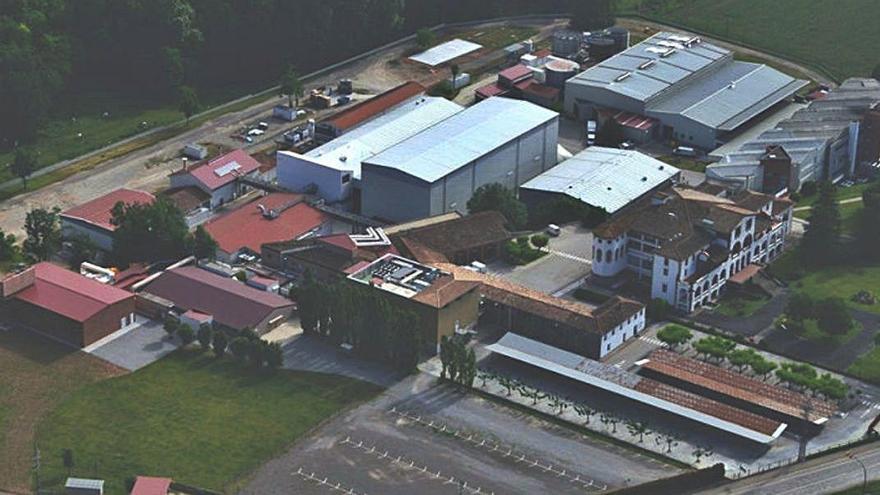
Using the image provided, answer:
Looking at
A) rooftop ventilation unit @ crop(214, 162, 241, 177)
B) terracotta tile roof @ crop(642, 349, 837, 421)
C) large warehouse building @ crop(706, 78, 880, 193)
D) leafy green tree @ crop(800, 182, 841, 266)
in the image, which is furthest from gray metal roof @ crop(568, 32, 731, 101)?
terracotta tile roof @ crop(642, 349, 837, 421)

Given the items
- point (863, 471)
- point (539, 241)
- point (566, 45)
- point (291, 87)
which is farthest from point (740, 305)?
point (566, 45)

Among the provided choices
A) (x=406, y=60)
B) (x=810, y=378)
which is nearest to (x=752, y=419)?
(x=810, y=378)

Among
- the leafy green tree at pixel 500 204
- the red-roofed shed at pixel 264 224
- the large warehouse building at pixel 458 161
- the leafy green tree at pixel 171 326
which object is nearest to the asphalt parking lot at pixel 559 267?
the leafy green tree at pixel 500 204

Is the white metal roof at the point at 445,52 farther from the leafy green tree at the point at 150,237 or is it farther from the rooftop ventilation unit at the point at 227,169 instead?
the leafy green tree at the point at 150,237

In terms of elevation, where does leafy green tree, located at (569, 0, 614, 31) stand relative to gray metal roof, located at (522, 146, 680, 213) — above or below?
above

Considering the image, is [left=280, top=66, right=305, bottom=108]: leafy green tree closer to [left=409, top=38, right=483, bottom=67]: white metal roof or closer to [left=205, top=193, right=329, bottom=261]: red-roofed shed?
[left=409, top=38, right=483, bottom=67]: white metal roof

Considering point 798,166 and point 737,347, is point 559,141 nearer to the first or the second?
point 798,166

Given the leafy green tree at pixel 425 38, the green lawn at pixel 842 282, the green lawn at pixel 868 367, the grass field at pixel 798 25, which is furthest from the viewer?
the leafy green tree at pixel 425 38
